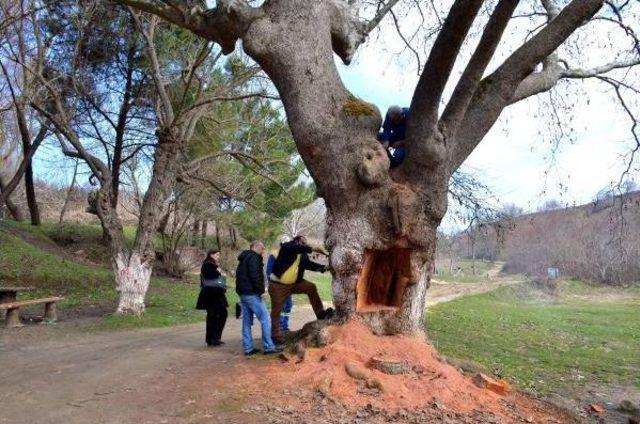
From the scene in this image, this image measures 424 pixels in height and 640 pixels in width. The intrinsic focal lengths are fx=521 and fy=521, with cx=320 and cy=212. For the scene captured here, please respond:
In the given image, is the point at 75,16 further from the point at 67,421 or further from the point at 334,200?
the point at 67,421

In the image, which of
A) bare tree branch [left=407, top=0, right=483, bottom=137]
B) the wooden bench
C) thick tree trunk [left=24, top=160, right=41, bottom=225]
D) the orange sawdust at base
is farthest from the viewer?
thick tree trunk [left=24, top=160, right=41, bottom=225]

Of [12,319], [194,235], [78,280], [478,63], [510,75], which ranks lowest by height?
[12,319]

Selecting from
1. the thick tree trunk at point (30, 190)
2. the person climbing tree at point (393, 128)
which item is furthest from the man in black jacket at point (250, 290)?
the thick tree trunk at point (30, 190)

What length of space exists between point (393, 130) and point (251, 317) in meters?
3.16

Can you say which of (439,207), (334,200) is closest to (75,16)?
(334,200)

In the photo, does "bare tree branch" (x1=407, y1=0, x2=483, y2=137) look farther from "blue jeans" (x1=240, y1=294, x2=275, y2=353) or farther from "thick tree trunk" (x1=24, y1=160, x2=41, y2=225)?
"thick tree trunk" (x1=24, y1=160, x2=41, y2=225)

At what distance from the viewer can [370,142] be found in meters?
6.13

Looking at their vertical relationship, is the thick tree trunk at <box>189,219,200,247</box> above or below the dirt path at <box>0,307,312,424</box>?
above

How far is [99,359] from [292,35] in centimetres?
509

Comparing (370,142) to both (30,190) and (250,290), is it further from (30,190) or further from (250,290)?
(30,190)

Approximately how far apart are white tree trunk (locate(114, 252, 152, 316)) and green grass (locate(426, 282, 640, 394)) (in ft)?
21.8

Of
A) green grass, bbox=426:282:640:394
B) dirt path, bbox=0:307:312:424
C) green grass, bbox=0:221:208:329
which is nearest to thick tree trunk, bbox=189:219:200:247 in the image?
green grass, bbox=0:221:208:329

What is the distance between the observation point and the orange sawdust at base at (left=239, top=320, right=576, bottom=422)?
5016 millimetres

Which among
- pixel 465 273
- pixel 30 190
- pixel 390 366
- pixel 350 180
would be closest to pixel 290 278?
pixel 350 180
